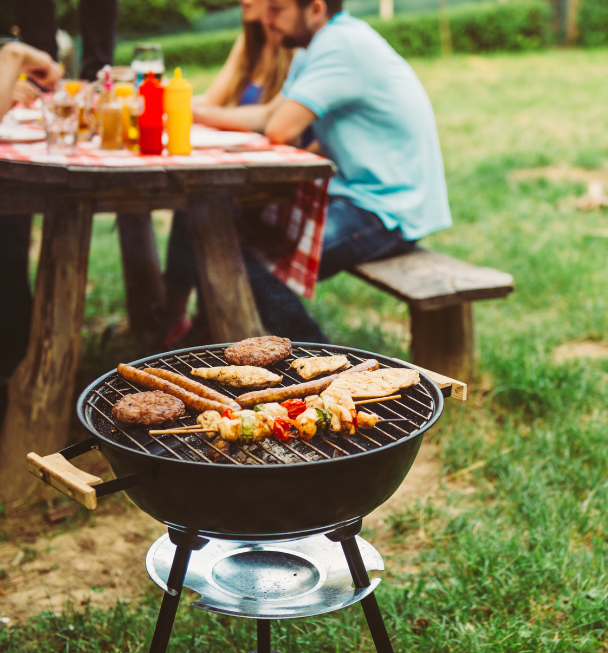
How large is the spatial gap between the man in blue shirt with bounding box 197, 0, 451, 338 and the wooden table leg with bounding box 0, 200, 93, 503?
3.36 ft

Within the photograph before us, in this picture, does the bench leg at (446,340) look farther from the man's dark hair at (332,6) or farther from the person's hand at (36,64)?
the person's hand at (36,64)

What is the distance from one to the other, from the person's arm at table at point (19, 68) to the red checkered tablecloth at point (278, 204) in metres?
0.22

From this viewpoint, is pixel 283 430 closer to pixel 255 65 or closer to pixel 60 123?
pixel 60 123

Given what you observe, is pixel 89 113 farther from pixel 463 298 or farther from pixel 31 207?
pixel 463 298

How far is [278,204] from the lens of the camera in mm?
3594

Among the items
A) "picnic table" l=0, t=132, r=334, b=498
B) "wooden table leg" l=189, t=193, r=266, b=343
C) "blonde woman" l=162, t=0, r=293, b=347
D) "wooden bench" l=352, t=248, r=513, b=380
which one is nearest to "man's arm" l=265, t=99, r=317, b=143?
"picnic table" l=0, t=132, r=334, b=498

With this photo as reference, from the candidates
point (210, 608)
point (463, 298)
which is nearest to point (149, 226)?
point (463, 298)

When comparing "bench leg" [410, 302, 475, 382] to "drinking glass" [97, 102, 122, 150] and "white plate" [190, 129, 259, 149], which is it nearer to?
"white plate" [190, 129, 259, 149]

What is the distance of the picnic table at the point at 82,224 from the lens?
2570 millimetres

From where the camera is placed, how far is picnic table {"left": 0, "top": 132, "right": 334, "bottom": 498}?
257 centimetres

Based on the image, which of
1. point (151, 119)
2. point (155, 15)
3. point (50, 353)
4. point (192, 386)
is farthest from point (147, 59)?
point (155, 15)

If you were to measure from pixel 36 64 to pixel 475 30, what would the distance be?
1537 centimetres

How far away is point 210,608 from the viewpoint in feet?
5.46

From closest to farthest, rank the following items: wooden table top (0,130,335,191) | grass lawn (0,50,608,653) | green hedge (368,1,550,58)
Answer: grass lawn (0,50,608,653) → wooden table top (0,130,335,191) → green hedge (368,1,550,58)
